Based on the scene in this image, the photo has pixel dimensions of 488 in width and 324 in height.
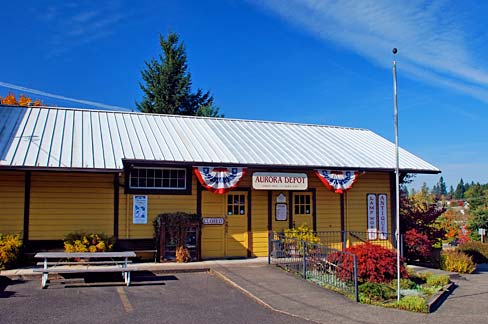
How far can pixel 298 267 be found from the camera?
13.0 metres

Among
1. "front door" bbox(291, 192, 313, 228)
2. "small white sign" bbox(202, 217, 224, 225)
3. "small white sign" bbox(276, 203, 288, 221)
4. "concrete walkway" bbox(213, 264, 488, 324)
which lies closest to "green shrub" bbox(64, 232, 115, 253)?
"small white sign" bbox(202, 217, 224, 225)

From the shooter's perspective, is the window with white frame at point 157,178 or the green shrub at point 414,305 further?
the window with white frame at point 157,178

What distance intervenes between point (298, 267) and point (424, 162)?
7.47 meters

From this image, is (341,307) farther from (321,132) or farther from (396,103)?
(321,132)

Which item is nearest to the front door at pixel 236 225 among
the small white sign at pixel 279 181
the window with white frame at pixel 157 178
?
the small white sign at pixel 279 181

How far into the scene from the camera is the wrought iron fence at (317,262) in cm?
1094

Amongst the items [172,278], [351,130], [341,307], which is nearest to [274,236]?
[172,278]

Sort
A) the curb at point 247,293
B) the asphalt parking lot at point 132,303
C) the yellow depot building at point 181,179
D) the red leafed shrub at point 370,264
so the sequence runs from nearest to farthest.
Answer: the asphalt parking lot at point 132,303 → the curb at point 247,293 → the red leafed shrub at point 370,264 → the yellow depot building at point 181,179

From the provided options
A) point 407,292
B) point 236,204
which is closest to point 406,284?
point 407,292

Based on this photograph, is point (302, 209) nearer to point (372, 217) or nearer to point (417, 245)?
point (372, 217)

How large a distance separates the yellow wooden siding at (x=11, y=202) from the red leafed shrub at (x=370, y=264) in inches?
327

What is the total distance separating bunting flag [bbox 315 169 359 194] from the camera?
15578 millimetres

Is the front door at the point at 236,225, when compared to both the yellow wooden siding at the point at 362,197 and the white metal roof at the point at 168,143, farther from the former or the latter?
the yellow wooden siding at the point at 362,197

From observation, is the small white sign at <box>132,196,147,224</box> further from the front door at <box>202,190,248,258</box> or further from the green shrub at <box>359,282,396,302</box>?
the green shrub at <box>359,282,396,302</box>
